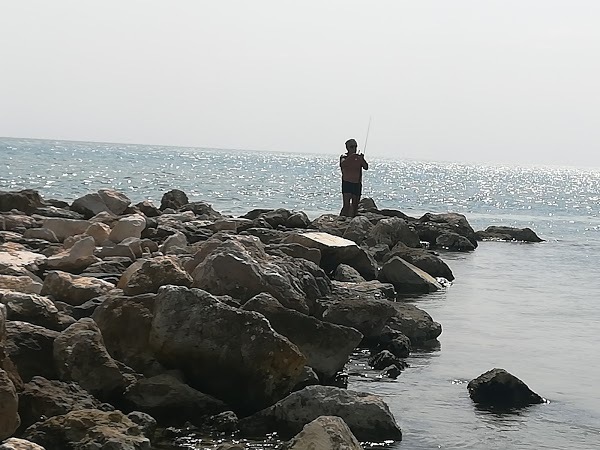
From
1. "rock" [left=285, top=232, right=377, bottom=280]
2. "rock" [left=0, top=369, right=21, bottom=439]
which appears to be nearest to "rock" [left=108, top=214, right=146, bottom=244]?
"rock" [left=285, top=232, right=377, bottom=280]

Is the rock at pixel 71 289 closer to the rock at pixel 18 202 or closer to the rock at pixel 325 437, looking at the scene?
the rock at pixel 325 437

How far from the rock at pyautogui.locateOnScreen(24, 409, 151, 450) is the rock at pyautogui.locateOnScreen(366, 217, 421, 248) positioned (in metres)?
13.2

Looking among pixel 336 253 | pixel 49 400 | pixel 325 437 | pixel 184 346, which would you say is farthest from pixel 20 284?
pixel 336 253

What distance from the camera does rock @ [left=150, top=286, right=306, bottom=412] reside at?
7.48m

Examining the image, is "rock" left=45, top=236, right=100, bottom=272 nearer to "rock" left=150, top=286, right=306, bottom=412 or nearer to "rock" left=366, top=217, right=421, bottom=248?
"rock" left=150, top=286, right=306, bottom=412

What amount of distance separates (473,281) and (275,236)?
3.46m

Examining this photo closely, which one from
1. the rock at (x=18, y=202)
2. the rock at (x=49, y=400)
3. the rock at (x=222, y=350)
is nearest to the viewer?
the rock at (x=49, y=400)

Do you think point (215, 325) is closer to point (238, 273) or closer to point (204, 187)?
point (238, 273)

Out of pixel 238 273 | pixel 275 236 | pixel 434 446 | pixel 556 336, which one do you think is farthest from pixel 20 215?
pixel 434 446

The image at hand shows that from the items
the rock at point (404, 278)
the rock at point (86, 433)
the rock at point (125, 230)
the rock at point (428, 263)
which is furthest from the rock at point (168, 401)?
the rock at point (428, 263)

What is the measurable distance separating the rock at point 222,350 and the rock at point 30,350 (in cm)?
82

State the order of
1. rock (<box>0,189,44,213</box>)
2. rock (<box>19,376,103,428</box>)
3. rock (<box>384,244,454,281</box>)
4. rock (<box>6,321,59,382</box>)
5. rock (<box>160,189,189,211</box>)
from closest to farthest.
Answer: rock (<box>19,376,103,428</box>) < rock (<box>6,321,59,382</box>) < rock (<box>384,244,454,281</box>) < rock (<box>0,189,44,213</box>) < rock (<box>160,189,189,211</box>)

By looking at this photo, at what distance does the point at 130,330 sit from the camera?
780 centimetres

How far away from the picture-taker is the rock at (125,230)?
13.0m
